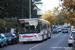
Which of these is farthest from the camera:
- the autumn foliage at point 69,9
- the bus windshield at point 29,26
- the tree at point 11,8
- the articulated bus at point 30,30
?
the tree at point 11,8

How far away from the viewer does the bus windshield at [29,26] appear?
77.0ft

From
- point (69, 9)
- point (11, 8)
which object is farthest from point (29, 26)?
point (11, 8)

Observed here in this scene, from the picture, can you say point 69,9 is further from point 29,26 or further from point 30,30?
point 29,26

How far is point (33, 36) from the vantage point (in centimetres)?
2328

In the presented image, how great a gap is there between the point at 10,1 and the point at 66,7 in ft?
128

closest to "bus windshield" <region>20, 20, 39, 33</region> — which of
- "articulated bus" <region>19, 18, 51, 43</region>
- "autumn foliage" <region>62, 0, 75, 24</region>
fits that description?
"articulated bus" <region>19, 18, 51, 43</region>

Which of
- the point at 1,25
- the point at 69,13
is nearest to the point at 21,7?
the point at 1,25

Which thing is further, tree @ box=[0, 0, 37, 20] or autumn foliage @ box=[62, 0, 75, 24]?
tree @ box=[0, 0, 37, 20]

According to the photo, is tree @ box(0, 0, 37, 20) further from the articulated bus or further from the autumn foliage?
the autumn foliage

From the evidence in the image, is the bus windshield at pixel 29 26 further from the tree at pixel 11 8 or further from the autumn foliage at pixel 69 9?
the tree at pixel 11 8

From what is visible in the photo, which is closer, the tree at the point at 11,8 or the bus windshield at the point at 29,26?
the bus windshield at the point at 29,26

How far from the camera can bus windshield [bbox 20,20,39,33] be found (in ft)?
77.0

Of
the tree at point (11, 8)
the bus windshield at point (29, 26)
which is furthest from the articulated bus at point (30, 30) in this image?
the tree at point (11, 8)

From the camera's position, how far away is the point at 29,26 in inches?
934
